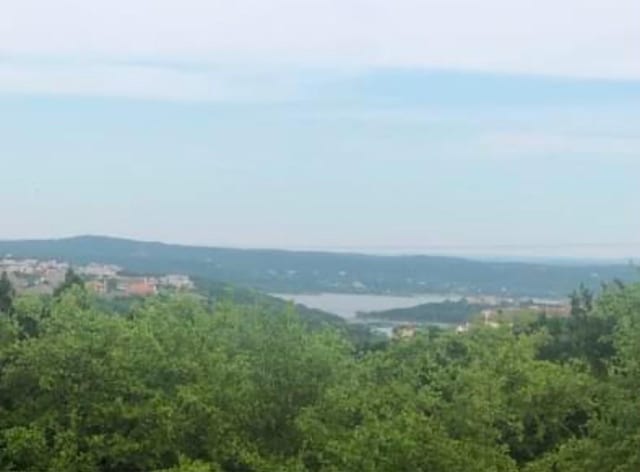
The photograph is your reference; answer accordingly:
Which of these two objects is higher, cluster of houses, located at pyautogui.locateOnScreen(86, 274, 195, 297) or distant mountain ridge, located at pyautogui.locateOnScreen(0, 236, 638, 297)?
distant mountain ridge, located at pyautogui.locateOnScreen(0, 236, 638, 297)

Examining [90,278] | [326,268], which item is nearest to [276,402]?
[90,278]

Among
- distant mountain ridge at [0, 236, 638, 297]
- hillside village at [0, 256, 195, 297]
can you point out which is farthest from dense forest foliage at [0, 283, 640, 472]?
distant mountain ridge at [0, 236, 638, 297]

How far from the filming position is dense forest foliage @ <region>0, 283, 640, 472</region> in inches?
527

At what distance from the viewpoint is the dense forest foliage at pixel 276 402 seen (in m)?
13.4

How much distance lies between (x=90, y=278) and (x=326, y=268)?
6.34m

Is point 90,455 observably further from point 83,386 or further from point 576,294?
point 576,294

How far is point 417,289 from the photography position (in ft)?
108

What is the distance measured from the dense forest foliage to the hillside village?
8.20 m

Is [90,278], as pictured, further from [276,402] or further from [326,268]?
[276,402]

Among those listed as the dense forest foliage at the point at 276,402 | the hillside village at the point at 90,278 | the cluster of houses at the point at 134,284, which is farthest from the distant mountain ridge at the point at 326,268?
the dense forest foliage at the point at 276,402

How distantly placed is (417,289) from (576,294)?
5693 mm

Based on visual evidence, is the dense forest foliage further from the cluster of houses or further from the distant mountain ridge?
the distant mountain ridge

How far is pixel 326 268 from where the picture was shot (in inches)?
1236

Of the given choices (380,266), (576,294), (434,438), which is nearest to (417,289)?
(380,266)
